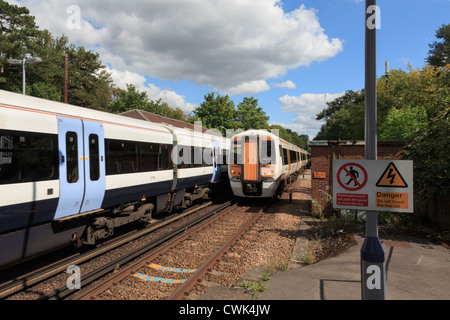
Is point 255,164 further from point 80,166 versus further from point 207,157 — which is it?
point 80,166

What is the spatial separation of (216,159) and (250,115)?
111 ft

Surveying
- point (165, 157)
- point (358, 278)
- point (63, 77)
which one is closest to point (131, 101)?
point (63, 77)

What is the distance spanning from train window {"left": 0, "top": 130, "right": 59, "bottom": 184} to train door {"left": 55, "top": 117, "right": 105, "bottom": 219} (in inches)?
7.3

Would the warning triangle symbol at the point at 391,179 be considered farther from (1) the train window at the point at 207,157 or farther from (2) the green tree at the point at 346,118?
(2) the green tree at the point at 346,118

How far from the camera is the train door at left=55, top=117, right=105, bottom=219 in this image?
5.50 metres

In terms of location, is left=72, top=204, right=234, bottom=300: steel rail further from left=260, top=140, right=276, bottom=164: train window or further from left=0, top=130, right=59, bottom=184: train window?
left=260, top=140, right=276, bottom=164: train window

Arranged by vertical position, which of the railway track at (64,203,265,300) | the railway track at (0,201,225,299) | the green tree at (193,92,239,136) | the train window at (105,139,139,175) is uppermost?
the green tree at (193,92,239,136)

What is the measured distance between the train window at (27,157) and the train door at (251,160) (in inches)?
312

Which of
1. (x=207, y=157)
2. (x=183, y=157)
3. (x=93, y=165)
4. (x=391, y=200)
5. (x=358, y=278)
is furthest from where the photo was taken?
(x=207, y=157)

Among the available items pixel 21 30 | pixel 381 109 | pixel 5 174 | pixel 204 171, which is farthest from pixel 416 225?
pixel 21 30

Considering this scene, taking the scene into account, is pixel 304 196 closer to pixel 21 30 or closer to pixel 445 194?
pixel 445 194

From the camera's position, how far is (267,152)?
12.1 meters

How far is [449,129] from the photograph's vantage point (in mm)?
7746

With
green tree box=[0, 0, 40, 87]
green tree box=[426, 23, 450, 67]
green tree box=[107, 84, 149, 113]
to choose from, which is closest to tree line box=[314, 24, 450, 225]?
green tree box=[426, 23, 450, 67]
